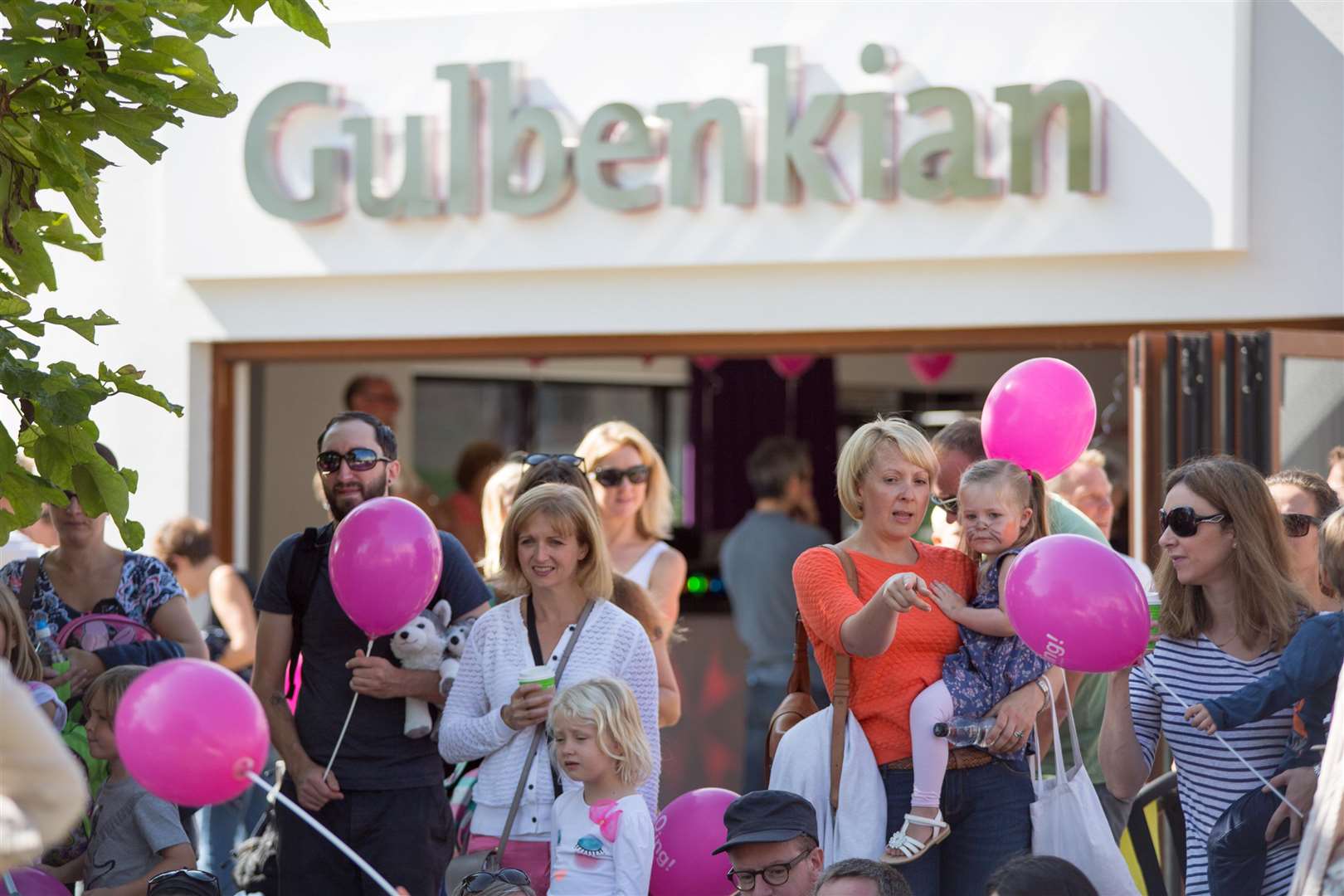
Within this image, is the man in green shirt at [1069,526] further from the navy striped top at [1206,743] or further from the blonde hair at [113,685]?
the blonde hair at [113,685]

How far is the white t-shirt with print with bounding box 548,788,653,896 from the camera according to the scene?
394cm

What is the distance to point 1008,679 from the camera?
12.9ft

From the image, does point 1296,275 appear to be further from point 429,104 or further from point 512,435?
point 512,435

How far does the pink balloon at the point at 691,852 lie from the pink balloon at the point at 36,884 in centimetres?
151

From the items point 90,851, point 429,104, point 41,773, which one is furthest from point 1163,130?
point 41,773

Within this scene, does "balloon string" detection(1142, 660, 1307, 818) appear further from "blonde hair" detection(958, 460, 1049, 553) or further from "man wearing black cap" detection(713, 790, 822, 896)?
"man wearing black cap" detection(713, 790, 822, 896)

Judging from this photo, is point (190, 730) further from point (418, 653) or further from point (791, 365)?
point (791, 365)

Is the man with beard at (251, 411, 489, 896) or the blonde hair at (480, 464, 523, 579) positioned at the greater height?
the blonde hair at (480, 464, 523, 579)

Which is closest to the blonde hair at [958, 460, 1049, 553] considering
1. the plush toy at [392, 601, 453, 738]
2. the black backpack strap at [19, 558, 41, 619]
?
the plush toy at [392, 601, 453, 738]

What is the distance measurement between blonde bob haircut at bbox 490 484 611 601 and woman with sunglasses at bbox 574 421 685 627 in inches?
43.6

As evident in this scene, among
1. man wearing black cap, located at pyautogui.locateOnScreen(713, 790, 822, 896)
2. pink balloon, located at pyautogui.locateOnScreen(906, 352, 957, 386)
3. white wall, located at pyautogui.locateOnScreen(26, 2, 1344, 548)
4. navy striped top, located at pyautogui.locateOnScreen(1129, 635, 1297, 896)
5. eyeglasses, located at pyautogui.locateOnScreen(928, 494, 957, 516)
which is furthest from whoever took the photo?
pink balloon, located at pyautogui.locateOnScreen(906, 352, 957, 386)

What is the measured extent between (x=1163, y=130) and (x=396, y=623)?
13.0ft

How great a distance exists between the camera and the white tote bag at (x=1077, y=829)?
363 cm

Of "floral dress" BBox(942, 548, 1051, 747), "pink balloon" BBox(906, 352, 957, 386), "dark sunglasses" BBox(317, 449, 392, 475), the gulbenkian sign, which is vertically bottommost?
"floral dress" BBox(942, 548, 1051, 747)
